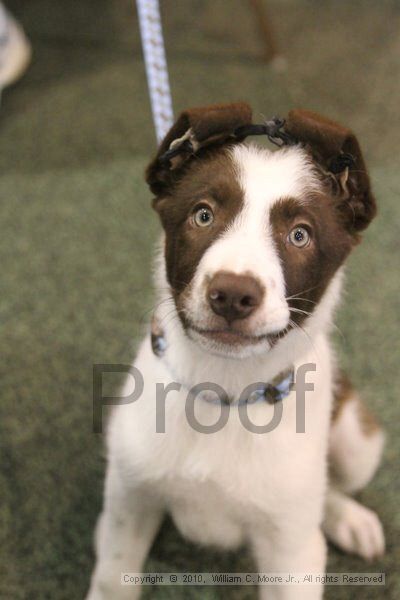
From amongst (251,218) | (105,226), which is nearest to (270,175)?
(251,218)

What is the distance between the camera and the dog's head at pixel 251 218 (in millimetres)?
1194

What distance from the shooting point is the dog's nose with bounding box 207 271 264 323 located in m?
1.14

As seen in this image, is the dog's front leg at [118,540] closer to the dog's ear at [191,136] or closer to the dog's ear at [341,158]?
the dog's ear at [191,136]

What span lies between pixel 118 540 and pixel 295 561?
472mm

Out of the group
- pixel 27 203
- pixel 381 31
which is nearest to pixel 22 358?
pixel 27 203

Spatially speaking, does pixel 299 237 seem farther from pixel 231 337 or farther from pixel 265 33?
pixel 265 33

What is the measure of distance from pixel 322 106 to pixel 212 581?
2.68m

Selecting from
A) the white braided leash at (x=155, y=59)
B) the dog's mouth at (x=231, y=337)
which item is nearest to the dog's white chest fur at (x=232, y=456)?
the dog's mouth at (x=231, y=337)

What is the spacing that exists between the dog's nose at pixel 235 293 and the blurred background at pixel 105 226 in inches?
41.9

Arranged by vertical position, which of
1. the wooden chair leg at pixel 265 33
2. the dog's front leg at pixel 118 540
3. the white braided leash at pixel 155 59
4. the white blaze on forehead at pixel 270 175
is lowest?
the dog's front leg at pixel 118 540

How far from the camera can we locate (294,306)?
4.35 ft

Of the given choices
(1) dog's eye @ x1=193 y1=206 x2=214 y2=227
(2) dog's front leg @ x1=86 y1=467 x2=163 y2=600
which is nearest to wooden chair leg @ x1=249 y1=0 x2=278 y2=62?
(1) dog's eye @ x1=193 y1=206 x2=214 y2=227

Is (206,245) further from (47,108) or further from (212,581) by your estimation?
(47,108)

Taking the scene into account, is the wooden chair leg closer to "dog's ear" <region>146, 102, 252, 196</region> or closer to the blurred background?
the blurred background
